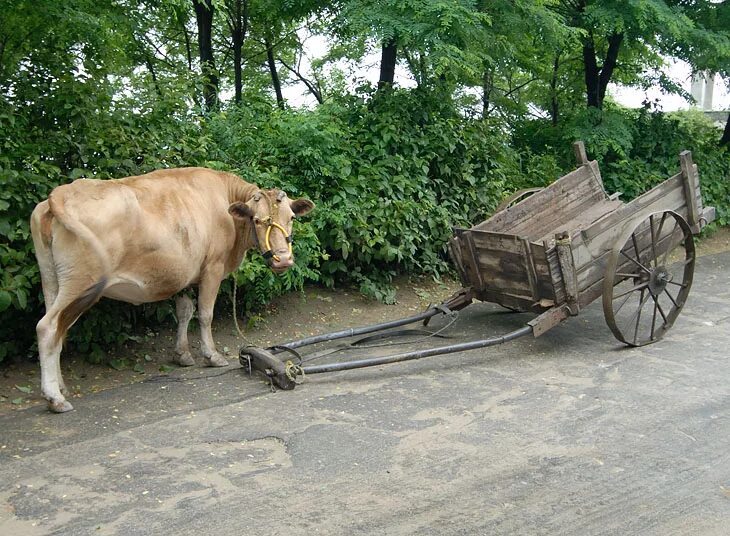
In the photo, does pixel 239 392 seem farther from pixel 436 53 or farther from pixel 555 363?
pixel 436 53

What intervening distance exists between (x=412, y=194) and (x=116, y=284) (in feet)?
15.5

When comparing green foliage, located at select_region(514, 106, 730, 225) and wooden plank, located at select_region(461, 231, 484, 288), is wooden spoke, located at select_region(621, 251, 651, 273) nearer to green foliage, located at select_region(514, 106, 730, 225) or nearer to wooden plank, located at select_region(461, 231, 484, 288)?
wooden plank, located at select_region(461, 231, 484, 288)

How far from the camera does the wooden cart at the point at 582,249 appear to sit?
6.51m

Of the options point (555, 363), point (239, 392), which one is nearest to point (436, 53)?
point (555, 363)

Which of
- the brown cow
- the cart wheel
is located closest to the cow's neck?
the brown cow

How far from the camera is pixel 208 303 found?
245 inches

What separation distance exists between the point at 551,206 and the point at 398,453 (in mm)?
3910

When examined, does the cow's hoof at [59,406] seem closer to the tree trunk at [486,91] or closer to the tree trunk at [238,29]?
the tree trunk at [238,29]

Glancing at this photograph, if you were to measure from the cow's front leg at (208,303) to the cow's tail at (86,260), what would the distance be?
102cm

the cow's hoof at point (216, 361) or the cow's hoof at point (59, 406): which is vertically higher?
the cow's hoof at point (59, 406)

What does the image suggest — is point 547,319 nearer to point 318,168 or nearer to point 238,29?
point 318,168

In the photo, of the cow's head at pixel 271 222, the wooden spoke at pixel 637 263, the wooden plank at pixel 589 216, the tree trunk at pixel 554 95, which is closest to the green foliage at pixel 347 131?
the tree trunk at pixel 554 95

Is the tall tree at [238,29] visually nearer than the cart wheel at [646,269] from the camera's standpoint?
No

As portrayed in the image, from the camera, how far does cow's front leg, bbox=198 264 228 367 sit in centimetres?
616
